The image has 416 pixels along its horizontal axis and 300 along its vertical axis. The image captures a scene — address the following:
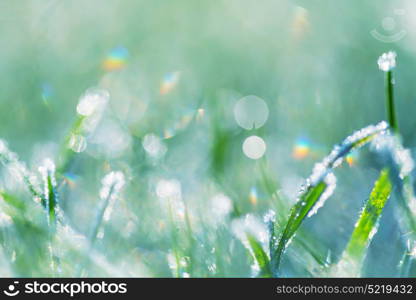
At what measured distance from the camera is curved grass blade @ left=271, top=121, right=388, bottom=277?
64cm

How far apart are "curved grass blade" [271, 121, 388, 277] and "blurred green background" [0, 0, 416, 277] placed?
0.07 meters

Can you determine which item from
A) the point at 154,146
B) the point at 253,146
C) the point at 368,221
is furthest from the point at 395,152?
the point at 154,146

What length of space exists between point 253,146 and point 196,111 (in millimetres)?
214

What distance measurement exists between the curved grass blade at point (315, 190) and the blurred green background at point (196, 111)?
7cm

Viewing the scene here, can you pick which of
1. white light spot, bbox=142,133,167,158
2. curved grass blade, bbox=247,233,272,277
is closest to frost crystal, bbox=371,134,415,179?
curved grass blade, bbox=247,233,272,277

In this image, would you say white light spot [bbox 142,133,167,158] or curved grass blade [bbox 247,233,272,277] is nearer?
curved grass blade [bbox 247,233,272,277]

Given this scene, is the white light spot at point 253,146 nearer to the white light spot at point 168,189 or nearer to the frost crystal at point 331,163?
the white light spot at point 168,189

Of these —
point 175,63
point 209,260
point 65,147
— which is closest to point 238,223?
point 209,260

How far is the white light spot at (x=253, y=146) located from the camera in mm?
982

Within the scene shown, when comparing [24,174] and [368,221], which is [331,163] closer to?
[368,221]

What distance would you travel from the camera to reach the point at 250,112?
1.22 metres

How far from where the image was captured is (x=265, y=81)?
1.34m

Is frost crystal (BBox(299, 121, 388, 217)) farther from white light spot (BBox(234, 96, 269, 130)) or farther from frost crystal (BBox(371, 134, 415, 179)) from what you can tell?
white light spot (BBox(234, 96, 269, 130))

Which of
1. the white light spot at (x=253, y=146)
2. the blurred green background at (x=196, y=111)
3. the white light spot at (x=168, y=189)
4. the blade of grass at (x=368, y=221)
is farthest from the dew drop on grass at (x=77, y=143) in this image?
the blade of grass at (x=368, y=221)
